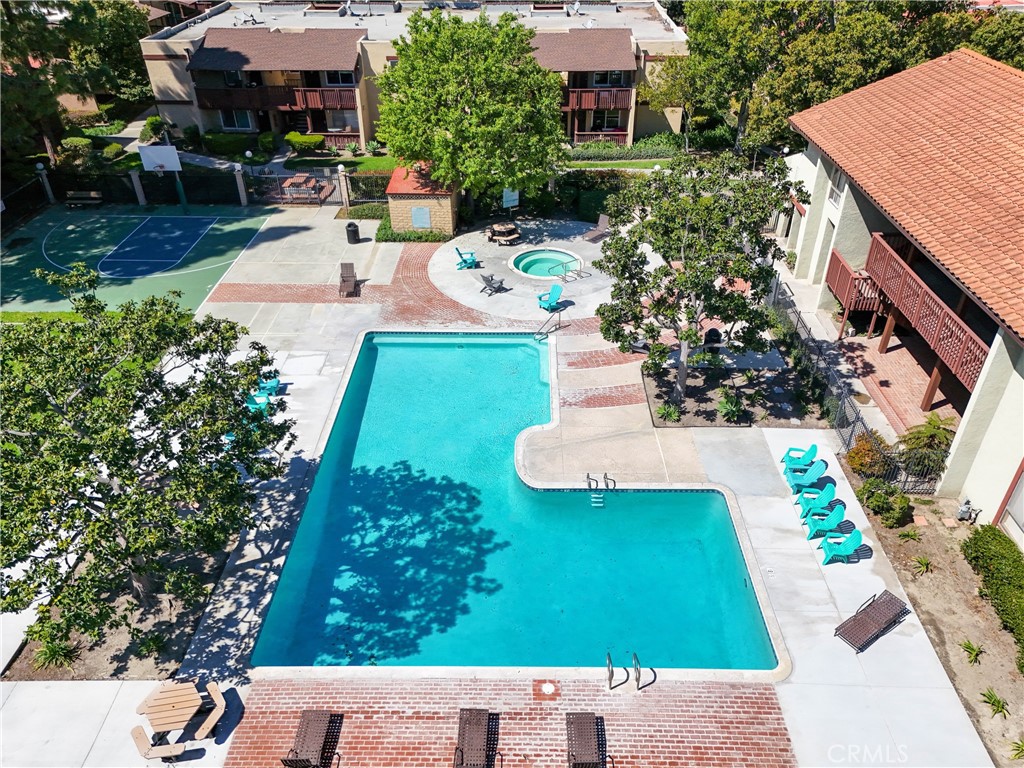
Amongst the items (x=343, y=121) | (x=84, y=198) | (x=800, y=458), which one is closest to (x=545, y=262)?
(x=800, y=458)

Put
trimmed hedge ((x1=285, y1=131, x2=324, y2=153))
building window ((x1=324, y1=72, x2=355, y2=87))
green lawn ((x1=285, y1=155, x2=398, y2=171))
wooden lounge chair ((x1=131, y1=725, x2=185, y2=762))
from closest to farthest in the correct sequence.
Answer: wooden lounge chair ((x1=131, y1=725, x2=185, y2=762)), green lawn ((x1=285, y1=155, x2=398, y2=171)), trimmed hedge ((x1=285, y1=131, x2=324, y2=153)), building window ((x1=324, y1=72, x2=355, y2=87))

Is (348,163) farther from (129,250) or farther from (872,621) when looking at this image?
(872,621)

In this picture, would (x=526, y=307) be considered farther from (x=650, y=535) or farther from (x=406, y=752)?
(x=406, y=752)

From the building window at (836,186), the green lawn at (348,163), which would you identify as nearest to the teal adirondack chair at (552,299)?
the building window at (836,186)

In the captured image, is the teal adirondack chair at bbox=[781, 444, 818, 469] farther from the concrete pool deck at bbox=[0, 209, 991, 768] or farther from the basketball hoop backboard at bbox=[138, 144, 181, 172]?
the basketball hoop backboard at bbox=[138, 144, 181, 172]

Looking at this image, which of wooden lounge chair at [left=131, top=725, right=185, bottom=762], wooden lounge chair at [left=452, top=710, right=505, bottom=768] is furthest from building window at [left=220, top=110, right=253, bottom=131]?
wooden lounge chair at [left=452, top=710, right=505, bottom=768]
